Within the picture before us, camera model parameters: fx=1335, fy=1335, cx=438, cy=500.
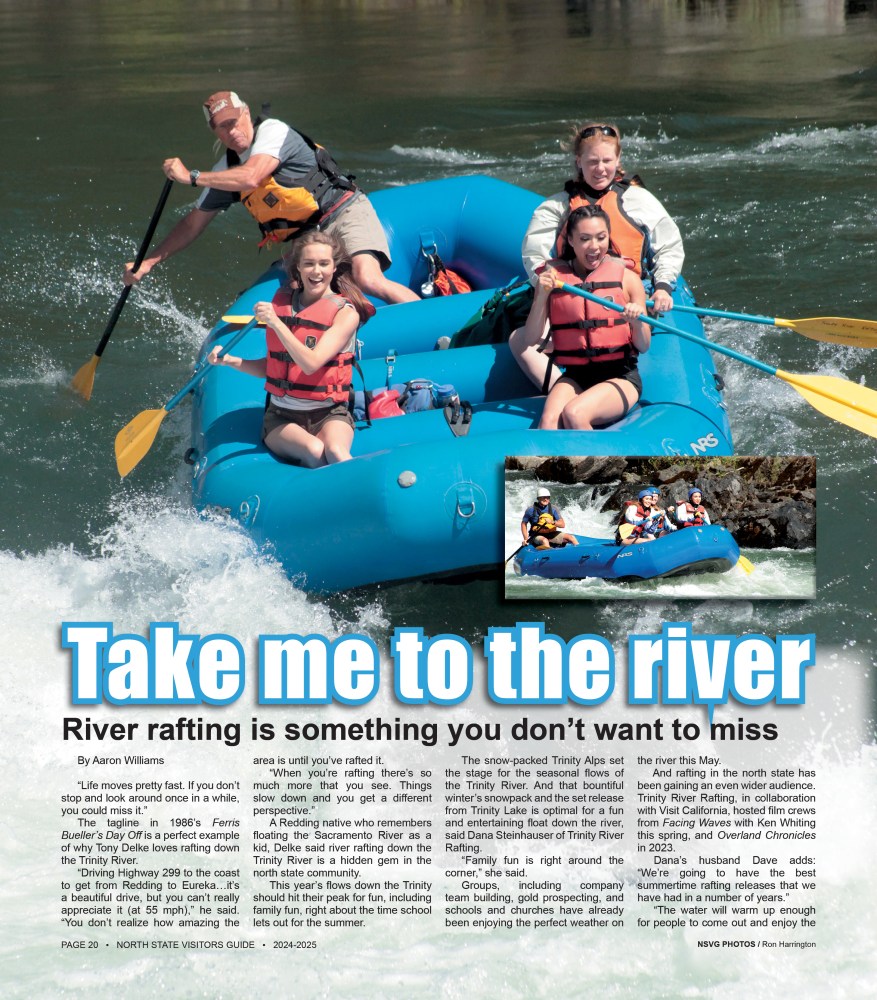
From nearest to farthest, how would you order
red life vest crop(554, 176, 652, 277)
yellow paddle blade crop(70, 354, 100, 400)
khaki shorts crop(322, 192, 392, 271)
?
red life vest crop(554, 176, 652, 277) < khaki shorts crop(322, 192, 392, 271) < yellow paddle blade crop(70, 354, 100, 400)

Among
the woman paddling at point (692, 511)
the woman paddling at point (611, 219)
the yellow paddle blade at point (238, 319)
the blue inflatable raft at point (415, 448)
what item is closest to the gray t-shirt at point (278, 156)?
the blue inflatable raft at point (415, 448)

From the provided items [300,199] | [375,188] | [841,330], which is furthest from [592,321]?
[375,188]

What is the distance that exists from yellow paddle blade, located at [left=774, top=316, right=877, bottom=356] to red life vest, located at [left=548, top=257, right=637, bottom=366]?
806mm

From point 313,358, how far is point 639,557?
1.24 metres

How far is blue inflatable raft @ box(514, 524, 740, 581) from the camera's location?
13.3 ft

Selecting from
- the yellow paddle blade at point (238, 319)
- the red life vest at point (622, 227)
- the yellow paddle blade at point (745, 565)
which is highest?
the red life vest at point (622, 227)

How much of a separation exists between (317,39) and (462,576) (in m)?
14.9

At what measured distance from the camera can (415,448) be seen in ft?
13.8

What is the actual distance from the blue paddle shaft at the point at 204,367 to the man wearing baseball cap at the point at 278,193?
607mm

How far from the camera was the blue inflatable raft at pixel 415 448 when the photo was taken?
410cm

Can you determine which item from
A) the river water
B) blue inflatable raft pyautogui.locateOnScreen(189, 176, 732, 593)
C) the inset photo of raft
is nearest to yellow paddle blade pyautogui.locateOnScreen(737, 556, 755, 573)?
the inset photo of raft

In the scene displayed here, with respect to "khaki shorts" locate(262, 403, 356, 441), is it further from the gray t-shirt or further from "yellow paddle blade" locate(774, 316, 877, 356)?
"yellow paddle blade" locate(774, 316, 877, 356)

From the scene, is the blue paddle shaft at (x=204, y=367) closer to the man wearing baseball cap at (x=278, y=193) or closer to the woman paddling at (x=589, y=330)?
the man wearing baseball cap at (x=278, y=193)

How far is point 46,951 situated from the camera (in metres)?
3.46
